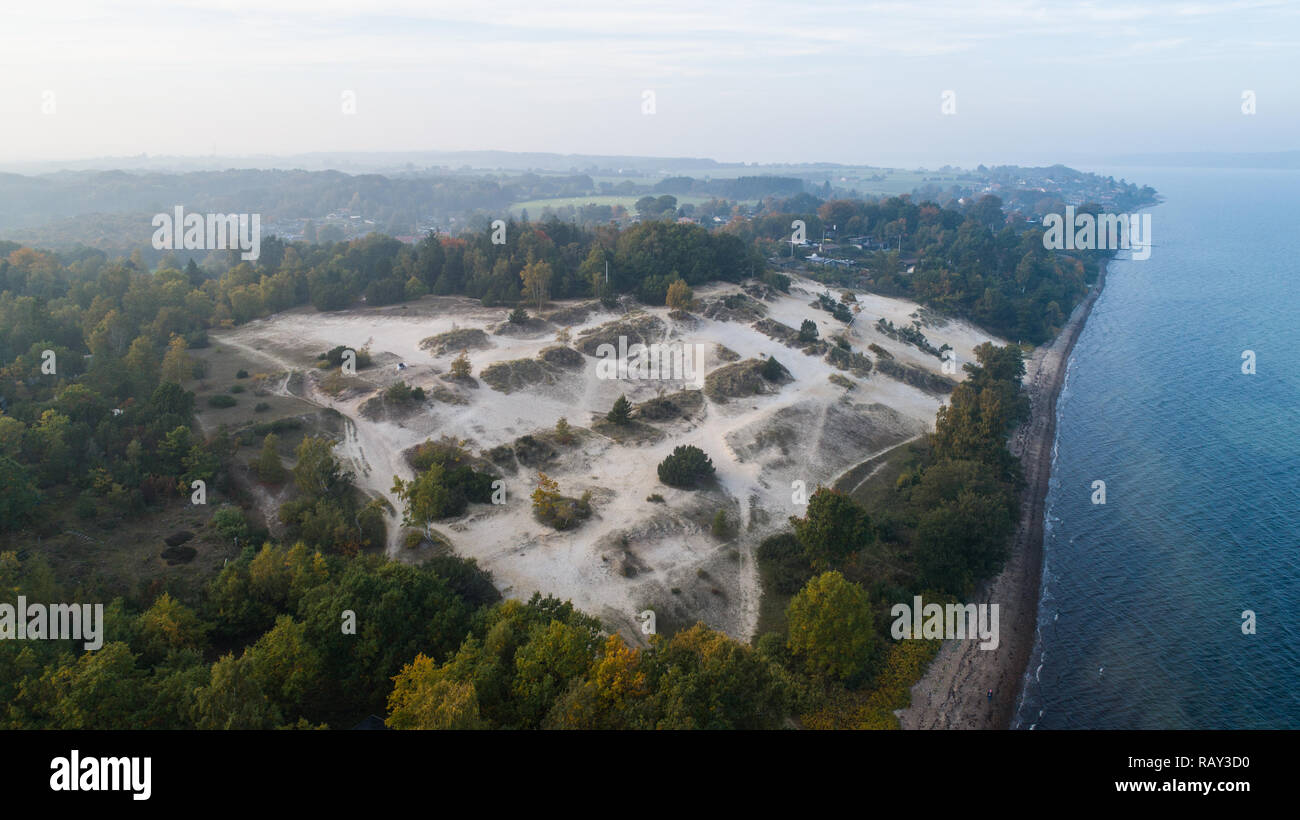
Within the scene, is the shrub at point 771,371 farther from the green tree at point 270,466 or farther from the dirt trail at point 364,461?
the green tree at point 270,466

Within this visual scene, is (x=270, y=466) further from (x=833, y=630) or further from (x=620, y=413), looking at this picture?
(x=833, y=630)

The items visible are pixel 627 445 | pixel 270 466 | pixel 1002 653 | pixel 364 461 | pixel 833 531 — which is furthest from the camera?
pixel 627 445

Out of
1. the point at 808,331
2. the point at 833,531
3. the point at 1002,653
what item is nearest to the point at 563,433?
the point at 833,531

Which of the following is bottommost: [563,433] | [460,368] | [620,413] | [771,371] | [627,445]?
[627,445]

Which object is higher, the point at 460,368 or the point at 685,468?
the point at 460,368

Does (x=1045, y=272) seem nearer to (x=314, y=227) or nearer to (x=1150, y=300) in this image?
(x=1150, y=300)

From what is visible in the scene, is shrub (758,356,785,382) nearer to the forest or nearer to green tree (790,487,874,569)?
the forest

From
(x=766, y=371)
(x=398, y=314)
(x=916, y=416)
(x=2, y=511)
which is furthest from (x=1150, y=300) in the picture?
(x=2, y=511)
